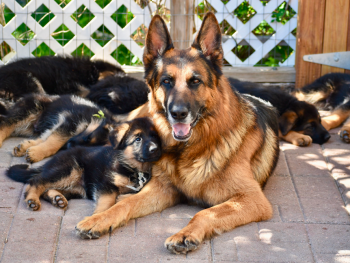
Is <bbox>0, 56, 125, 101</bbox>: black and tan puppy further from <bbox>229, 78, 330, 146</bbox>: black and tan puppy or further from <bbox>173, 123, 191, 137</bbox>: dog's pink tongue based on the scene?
<bbox>173, 123, 191, 137</bbox>: dog's pink tongue

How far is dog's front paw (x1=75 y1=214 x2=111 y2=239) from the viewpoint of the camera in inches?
128

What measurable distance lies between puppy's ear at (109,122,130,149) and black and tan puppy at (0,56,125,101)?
2.45m

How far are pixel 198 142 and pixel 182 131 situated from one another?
282 millimetres

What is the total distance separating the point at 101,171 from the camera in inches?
159

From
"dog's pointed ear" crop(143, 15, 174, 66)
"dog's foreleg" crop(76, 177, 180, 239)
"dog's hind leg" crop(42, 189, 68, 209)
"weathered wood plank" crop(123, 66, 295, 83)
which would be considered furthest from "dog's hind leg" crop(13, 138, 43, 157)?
"weathered wood plank" crop(123, 66, 295, 83)

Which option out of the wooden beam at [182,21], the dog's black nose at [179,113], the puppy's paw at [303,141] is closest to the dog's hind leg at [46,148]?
the dog's black nose at [179,113]

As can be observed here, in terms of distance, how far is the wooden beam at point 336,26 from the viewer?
6.68 m

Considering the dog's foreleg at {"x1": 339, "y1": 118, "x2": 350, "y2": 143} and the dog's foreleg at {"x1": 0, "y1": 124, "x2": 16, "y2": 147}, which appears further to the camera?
the dog's foreleg at {"x1": 339, "y1": 118, "x2": 350, "y2": 143}

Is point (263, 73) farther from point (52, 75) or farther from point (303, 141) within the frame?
point (52, 75)

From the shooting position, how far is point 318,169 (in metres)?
4.75

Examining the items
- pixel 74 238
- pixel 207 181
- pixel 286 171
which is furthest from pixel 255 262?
pixel 286 171

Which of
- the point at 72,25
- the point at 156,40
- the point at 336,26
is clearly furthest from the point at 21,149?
the point at 336,26

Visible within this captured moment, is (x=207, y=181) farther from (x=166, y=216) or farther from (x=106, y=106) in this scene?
(x=106, y=106)

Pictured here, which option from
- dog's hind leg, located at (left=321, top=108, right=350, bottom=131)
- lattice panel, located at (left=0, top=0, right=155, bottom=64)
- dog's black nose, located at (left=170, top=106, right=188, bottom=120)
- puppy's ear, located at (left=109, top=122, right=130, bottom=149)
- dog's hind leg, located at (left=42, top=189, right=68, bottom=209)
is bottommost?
dog's hind leg, located at (left=321, top=108, right=350, bottom=131)
